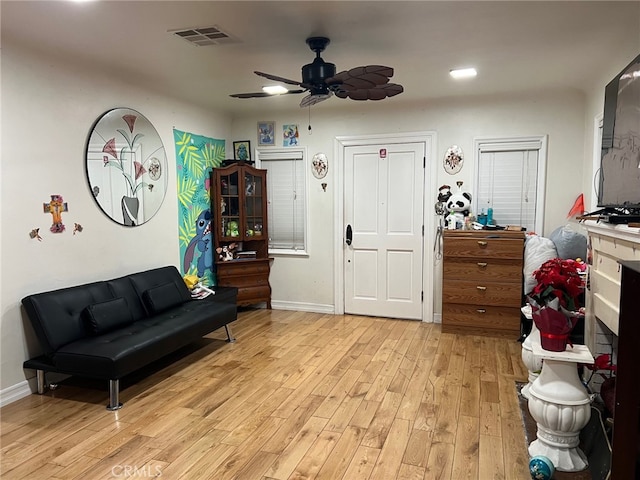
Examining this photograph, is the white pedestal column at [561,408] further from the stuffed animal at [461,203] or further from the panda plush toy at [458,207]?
the stuffed animal at [461,203]

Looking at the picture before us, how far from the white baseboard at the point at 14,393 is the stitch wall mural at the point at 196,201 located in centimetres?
191

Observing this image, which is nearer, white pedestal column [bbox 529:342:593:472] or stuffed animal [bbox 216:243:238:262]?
white pedestal column [bbox 529:342:593:472]

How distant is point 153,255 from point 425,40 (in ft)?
10.4

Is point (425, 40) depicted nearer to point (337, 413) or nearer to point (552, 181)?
point (552, 181)

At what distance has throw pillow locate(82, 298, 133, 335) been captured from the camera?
3.25 meters

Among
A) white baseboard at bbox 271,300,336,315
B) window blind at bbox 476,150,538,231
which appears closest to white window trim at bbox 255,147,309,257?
white baseboard at bbox 271,300,336,315

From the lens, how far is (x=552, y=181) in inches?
178

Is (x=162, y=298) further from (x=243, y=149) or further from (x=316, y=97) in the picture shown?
(x=243, y=149)

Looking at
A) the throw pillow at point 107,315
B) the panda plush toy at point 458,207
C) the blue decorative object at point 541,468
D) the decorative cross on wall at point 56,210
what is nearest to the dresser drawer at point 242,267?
the throw pillow at point 107,315

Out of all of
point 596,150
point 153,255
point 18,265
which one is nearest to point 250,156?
point 153,255

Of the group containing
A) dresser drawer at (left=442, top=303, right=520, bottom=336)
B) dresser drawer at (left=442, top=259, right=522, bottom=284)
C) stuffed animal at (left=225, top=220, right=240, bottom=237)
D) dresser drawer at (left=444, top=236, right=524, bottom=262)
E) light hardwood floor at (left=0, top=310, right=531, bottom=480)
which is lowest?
light hardwood floor at (left=0, top=310, right=531, bottom=480)

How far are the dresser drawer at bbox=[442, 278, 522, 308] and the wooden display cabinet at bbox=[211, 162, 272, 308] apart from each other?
7.51 feet

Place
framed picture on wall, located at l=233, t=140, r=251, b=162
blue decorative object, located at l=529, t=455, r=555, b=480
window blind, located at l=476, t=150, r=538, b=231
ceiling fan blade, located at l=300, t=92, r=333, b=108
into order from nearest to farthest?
blue decorative object, located at l=529, t=455, r=555, b=480 → ceiling fan blade, located at l=300, t=92, r=333, b=108 → window blind, located at l=476, t=150, r=538, b=231 → framed picture on wall, located at l=233, t=140, r=251, b=162

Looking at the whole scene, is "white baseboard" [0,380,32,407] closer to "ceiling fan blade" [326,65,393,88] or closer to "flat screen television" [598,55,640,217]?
"ceiling fan blade" [326,65,393,88]
